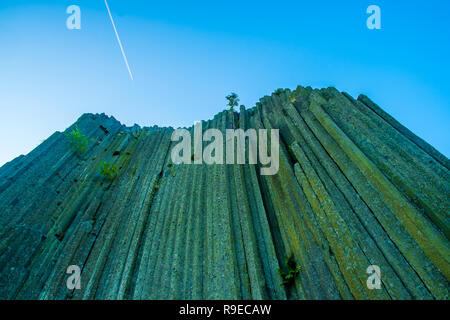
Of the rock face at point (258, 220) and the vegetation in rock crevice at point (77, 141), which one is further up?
the vegetation in rock crevice at point (77, 141)

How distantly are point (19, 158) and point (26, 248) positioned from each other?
5760 millimetres

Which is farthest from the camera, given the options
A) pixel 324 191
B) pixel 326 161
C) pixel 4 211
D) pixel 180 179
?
pixel 180 179

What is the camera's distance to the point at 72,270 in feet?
24.2

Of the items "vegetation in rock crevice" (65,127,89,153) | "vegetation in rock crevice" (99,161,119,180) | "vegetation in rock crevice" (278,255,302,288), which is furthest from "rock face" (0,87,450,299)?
"vegetation in rock crevice" (65,127,89,153)

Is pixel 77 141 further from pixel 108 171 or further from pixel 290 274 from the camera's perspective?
pixel 290 274

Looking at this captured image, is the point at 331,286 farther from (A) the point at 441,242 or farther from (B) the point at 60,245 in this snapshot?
(B) the point at 60,245

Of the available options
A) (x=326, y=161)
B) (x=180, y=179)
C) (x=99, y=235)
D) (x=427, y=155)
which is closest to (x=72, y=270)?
(x=99, y=235)

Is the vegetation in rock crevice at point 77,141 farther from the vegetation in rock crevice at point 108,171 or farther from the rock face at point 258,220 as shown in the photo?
the vegetation in rock crevice at point 108,171

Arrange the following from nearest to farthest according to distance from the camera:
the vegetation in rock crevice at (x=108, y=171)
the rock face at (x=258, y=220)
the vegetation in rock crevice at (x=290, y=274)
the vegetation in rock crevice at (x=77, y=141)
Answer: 1. the rock face at (x=258, y=220)
2. the vegetation in rock crevice at (x=290, y=274)
3. the vegetation in rock crevice at (x=108, y=171)
4. the vegetation in rock crevice at (x=77, y=141)

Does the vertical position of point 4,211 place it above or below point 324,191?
above

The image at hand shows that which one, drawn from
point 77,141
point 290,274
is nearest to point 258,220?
point 290,274

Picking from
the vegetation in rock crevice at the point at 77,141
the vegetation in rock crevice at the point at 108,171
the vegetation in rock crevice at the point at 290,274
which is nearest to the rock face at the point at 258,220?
the vegetation in rock crevice at the point at 290,274

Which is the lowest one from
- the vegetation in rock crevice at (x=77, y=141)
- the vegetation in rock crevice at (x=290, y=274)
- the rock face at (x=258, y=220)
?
the vegetation in rock crevice at (x=290, y=274)

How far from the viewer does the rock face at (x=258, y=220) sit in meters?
4.88
